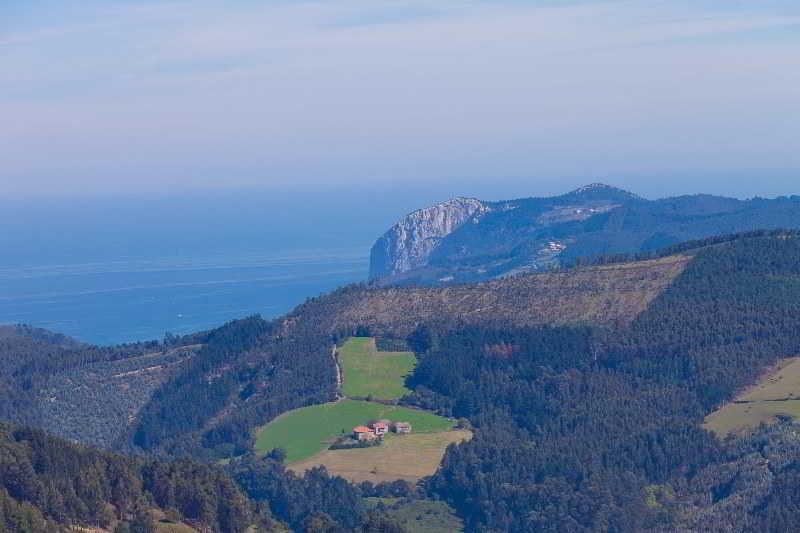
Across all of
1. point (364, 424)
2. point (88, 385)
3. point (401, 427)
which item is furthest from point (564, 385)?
point (88, 385)

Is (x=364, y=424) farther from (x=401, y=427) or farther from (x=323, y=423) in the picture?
(x=323, y=423)

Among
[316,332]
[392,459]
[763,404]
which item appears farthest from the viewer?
[316,332]

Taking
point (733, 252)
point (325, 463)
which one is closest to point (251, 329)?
point (325, 463)

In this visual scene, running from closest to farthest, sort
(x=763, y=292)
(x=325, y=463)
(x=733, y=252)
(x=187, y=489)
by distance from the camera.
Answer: (x=187, y=489), (x=325, y=463), (x=763, y=292), (x=733, y=252)

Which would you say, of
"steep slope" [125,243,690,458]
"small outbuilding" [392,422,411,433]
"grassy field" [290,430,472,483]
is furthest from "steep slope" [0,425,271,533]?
"steep slope" [125,243,690,458]

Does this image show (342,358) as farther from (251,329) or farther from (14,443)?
(14,443)

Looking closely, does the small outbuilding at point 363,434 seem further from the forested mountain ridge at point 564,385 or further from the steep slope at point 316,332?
the steep slope at point 316,332
